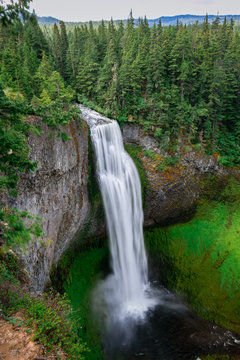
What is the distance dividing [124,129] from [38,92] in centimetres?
866

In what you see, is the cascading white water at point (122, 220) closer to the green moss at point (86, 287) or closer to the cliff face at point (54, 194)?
the green moss at point (86, 287)

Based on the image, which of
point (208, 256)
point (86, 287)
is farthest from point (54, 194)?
point (208, 256)

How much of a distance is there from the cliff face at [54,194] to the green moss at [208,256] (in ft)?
25.9

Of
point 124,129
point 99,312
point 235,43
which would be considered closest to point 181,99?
point 124,129

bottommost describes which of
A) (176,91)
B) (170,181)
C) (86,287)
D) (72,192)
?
(86,287)

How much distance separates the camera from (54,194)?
503 inches

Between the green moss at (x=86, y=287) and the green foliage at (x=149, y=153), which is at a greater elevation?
the green foliage at (x=149, y=153)

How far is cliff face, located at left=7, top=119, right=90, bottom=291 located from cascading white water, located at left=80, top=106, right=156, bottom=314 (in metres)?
1.53

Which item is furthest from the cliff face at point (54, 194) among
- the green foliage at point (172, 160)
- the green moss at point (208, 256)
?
the green foliage at point (172, 160)

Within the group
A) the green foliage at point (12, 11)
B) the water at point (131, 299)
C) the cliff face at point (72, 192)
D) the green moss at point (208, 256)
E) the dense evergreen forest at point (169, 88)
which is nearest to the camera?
the green foliage at point (12, 11)

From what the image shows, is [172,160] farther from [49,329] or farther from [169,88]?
[49,329]

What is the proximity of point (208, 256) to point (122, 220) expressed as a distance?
314 inches

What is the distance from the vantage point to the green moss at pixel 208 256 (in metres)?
16.5

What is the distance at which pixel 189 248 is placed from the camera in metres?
19.2
